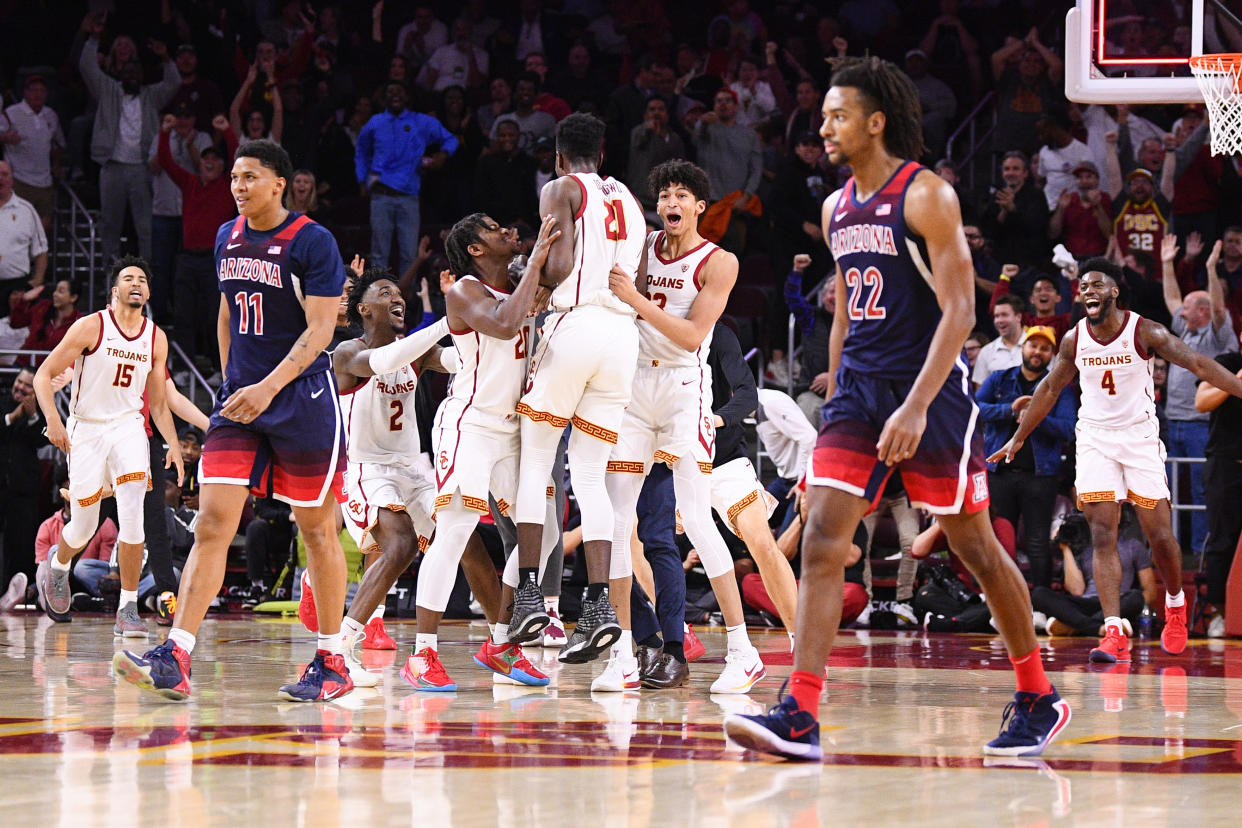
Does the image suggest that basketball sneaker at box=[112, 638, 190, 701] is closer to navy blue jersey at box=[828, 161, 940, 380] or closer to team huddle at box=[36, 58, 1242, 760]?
team huddle at box=[36, 58, 1242, 760]

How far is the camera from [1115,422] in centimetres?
1073

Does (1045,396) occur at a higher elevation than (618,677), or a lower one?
higher

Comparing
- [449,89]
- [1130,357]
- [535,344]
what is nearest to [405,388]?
[535,344]

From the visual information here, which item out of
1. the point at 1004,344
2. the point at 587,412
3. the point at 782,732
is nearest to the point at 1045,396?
the point at 1004,344

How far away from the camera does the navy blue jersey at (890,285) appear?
5.14 meters

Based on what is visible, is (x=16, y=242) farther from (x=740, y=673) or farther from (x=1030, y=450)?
(x=740, y=673)

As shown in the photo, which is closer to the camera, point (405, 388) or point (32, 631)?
point (405, 388)

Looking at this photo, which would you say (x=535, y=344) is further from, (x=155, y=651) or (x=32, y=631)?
(x=32, y=631)

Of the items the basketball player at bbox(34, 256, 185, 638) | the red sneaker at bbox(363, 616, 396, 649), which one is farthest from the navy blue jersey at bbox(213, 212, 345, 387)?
the basketball player at bbox(34, 256, 185, 638)

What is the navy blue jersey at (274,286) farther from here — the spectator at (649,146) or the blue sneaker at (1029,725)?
the spectator at (649,146)

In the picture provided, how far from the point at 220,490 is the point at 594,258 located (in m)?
2.01

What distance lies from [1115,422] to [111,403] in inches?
292

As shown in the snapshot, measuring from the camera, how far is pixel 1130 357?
10539mm

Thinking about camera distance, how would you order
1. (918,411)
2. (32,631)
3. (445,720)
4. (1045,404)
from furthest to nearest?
(32,631)
(1045,404)
(445,720)
(918,411)
